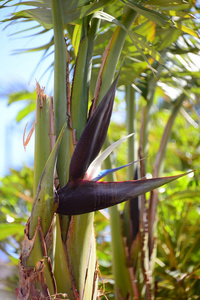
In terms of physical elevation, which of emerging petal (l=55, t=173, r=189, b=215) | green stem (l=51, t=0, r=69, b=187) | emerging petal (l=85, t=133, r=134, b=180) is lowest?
emerging petal (l=55, t=173, r=189, b=215)

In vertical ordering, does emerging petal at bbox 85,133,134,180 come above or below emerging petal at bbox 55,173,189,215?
above

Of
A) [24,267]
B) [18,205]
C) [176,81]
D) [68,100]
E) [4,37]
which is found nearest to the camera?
[24,267]

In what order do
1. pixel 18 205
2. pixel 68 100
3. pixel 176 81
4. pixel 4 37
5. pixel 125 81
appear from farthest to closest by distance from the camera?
1. pixel 18 205
2. pixel 176 81
3. pixel 125 81
4. pixel 4 37
5. pixel 68 100

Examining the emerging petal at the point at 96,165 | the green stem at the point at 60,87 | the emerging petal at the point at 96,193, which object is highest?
the green stem at the point at 60,87

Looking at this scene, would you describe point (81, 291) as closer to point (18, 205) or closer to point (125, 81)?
point (125, 81)

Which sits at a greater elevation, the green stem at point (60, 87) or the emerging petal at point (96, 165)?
the green stem at point (60, 87)

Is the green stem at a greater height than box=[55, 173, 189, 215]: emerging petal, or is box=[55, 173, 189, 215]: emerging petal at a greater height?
the green stem

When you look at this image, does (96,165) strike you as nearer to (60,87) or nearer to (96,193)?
(96,193)

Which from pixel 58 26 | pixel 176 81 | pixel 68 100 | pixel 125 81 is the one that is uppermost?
pixel 176 81

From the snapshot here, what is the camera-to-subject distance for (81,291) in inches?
28.1

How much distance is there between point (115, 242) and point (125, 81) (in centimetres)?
53

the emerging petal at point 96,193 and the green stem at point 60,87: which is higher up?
the green stem at point 60,87

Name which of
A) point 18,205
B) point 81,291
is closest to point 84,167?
point 81,291

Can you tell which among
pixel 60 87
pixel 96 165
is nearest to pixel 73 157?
pixel 96 165
